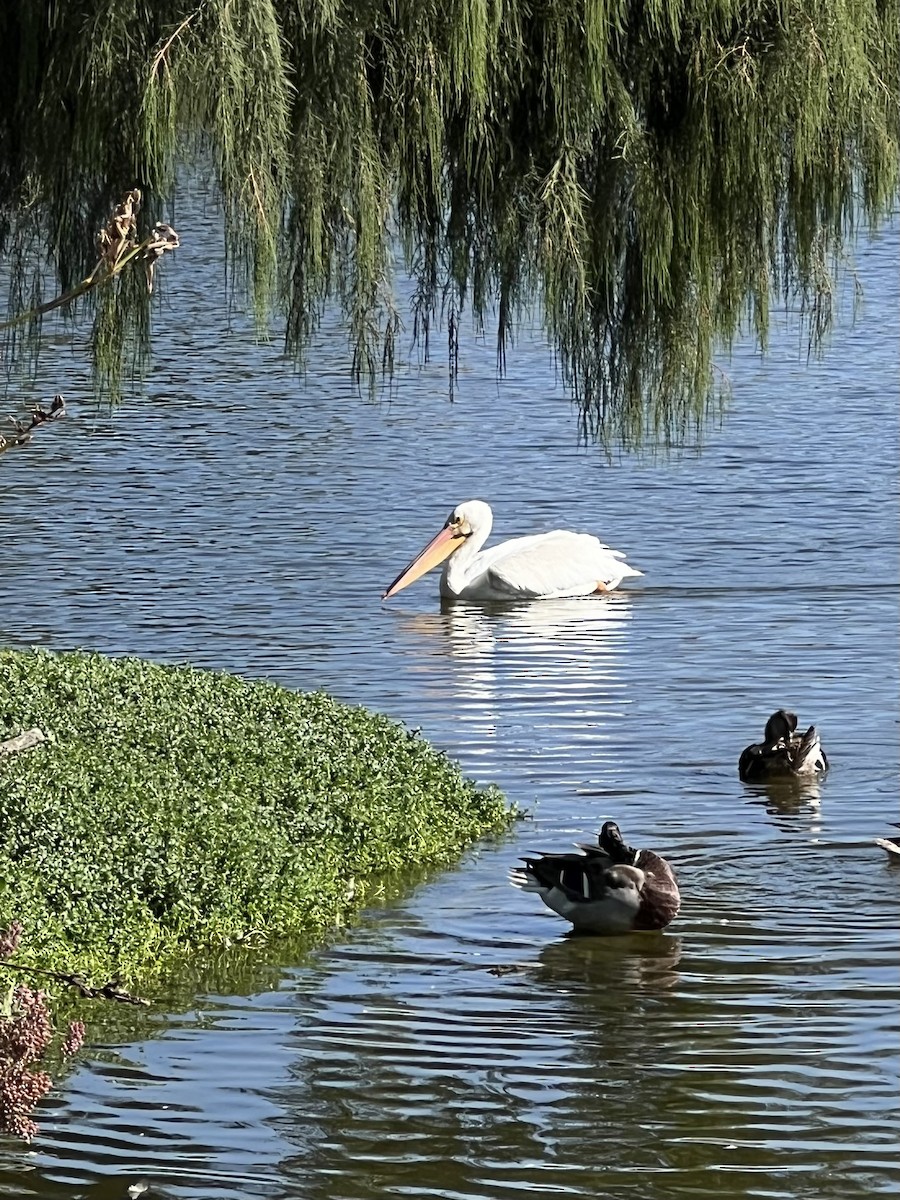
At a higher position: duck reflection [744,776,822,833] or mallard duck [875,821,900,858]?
mallard duck [875,821,900,858]

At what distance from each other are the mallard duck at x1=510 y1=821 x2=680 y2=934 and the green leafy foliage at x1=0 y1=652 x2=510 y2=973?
810mm

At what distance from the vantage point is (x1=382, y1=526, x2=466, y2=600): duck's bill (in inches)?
665

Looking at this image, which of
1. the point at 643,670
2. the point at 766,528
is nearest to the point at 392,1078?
the point at 643,670

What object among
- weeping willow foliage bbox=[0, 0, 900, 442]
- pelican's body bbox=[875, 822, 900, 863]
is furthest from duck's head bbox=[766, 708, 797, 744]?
weeping willow foliage bbox=[0, 0, 900, 442]

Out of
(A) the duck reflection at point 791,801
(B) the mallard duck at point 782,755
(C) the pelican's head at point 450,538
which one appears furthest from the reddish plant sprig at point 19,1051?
(C) the pelican's head at point 450,538

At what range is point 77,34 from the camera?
7.50 meters

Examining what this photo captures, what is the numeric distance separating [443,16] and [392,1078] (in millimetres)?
3457

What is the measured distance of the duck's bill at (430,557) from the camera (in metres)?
16.9

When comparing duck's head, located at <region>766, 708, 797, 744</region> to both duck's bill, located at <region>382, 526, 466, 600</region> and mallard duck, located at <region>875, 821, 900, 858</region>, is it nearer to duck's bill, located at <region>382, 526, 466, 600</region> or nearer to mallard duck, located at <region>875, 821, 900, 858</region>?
mallard duck, located at <region>875, 821, 900, 858</region>

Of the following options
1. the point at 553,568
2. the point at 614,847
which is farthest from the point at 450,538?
the point at 614,847

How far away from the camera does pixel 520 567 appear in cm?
1672

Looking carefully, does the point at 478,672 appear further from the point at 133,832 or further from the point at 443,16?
the point at 443,16

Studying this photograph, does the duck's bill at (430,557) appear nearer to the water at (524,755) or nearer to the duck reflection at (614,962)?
the water at (524,755)

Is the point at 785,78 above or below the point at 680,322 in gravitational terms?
above
